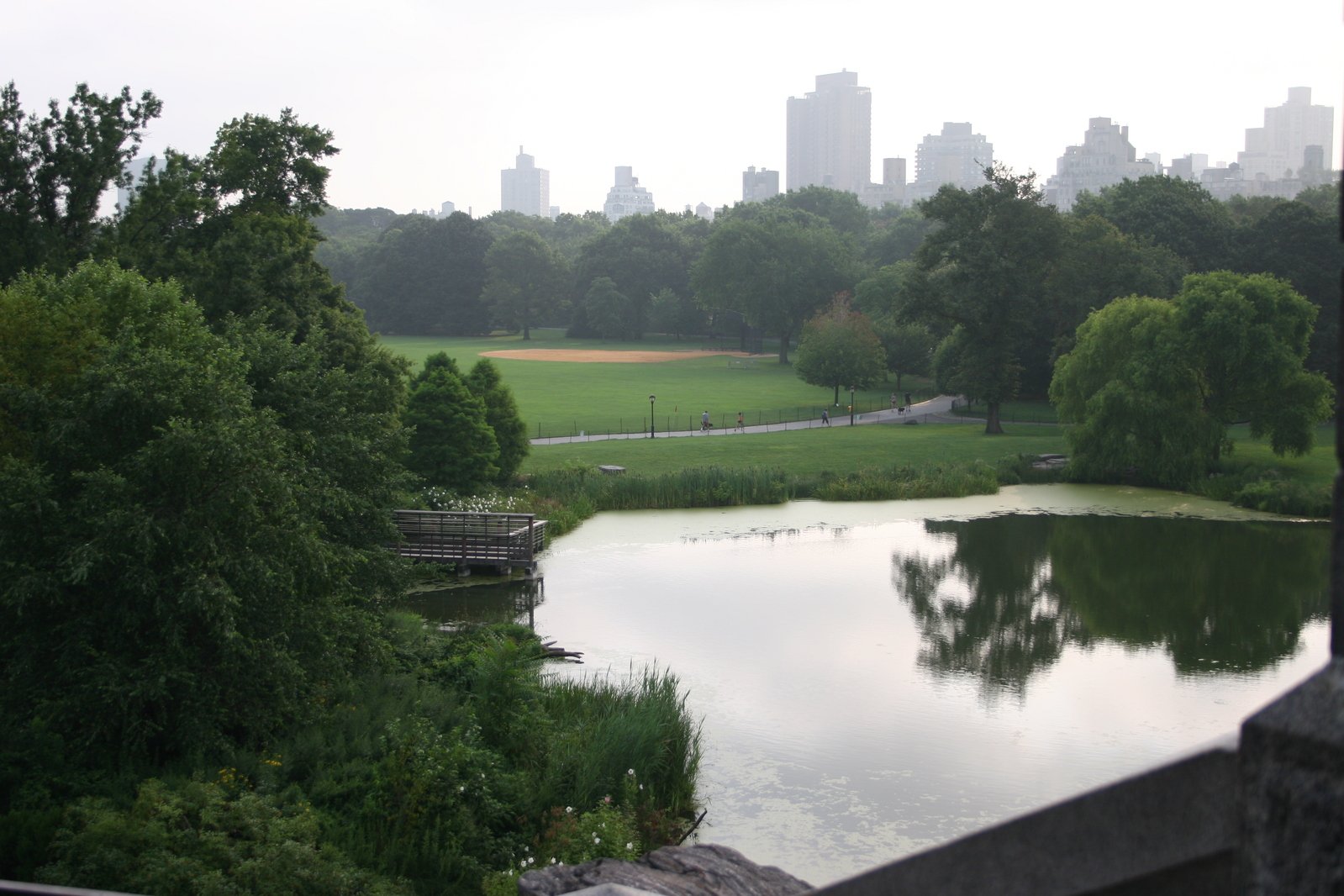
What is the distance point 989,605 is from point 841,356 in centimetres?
3295

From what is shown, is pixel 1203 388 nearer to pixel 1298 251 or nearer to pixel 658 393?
pixel 1298 251

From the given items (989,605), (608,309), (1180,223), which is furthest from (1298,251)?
(608,309)

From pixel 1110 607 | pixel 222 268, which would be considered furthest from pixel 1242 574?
pixel 222 268

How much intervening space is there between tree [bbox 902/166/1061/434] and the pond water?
13.4m

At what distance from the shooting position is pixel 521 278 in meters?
101

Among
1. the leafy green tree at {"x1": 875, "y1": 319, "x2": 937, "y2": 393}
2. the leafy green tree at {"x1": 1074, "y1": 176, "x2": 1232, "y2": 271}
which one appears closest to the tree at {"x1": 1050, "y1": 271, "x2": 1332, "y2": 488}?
the leafy green tree at {"x1": 1074, "y1": 176, "x2": 1232, "y2": 271}

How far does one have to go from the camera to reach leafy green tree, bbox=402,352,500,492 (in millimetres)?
30156

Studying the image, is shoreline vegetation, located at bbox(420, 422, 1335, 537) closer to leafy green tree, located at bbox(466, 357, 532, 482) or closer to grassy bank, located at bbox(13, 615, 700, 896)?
leafy green tree, located at bbox(466, 357, 532, 482)

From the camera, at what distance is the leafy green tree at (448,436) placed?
98.9ft

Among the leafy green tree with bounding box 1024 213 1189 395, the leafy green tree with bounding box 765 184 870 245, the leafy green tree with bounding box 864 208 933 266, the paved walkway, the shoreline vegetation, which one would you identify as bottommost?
the shoreline vegetation

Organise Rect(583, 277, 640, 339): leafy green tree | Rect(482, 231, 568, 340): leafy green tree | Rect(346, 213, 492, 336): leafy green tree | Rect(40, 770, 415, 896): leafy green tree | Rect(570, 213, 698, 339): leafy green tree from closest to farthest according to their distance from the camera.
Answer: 1. Rect(40, 770, 415, 896): leafy green tree
2. Rect(583, 277, 640, 339): leafy green tree
3. Rect(570, 213, 698, 339): leafy green tree
4. Rect(482, 231, 568, 340): leafy green tree
5. Rect(346, 213, 492, 336): leafy green tree

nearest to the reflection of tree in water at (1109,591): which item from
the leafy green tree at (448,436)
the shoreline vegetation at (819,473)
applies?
the shoreline vegetation at (819,473)

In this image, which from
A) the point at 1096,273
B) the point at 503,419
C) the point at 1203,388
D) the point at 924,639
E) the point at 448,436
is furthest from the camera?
the point at 1096,273

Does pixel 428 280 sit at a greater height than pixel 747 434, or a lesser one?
greater
